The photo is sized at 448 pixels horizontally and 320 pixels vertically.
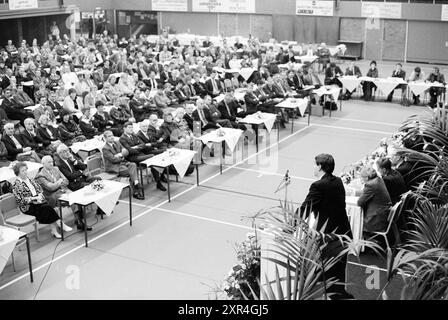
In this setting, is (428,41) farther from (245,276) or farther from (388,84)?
(245,276)

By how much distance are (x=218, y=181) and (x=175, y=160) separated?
1.42m

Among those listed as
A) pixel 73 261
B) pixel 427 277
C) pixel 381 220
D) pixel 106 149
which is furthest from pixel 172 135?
pixel 427 277

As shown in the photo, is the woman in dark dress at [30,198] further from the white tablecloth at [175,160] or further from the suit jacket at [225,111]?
the suit jacket at [225,111]

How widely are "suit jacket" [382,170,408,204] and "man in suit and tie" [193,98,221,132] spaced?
6.76 metres

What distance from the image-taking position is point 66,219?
10.3 meters

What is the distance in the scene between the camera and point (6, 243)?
25.0 feet

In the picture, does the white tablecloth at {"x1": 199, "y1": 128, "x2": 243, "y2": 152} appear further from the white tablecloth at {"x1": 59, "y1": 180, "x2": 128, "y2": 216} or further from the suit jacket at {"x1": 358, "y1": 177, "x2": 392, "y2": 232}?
the suit jacket at {"x1": 358, "y1": 177, "x2": 392, "y2": 232}

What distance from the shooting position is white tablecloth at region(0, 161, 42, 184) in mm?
10172

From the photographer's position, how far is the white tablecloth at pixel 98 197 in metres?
9.10

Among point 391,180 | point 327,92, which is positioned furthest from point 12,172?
point 327,92

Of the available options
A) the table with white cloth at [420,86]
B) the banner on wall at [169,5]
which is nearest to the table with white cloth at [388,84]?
the table with white cloth at [420,86]
